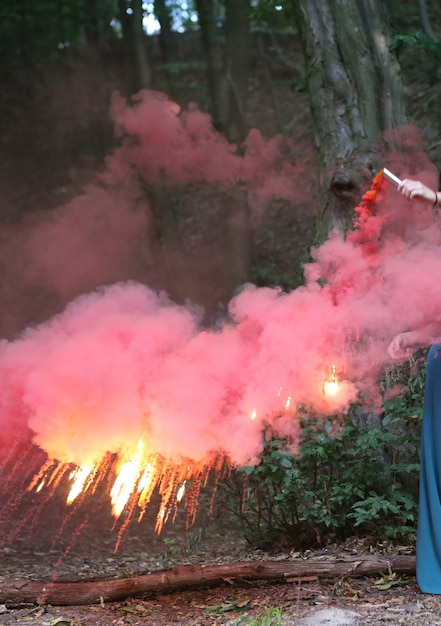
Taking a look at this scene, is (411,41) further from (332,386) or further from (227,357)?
(227,357)

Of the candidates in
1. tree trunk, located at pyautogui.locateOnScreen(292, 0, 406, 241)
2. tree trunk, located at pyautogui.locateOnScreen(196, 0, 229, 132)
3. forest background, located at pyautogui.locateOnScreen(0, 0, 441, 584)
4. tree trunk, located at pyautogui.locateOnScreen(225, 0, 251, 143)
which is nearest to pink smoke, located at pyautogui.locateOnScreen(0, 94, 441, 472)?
forest background, located at pyautogui.locateOnScreen(0, 0, 441, 584)

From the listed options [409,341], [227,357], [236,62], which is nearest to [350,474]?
[227,357]

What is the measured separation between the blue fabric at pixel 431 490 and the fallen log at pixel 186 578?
289 millimetres

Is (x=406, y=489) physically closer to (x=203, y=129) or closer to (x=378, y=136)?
(x=378, y=136)

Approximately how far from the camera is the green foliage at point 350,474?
5344 millimetres

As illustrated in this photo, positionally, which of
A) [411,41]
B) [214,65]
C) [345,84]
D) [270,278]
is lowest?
[345,84]

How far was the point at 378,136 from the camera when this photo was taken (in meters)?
6.13

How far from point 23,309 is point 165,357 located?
8.54 m

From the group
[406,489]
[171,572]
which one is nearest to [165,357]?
[171,572]

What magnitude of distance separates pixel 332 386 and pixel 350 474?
2.51ft

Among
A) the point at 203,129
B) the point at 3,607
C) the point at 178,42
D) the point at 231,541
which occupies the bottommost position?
the point at 3,607

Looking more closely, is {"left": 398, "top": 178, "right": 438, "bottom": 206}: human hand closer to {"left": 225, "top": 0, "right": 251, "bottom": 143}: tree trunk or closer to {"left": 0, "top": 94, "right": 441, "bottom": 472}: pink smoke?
{"left": 0, "top": 94, "right": 441, "bottom": 472}: pink smoke

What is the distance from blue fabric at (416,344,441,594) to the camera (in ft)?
14.1

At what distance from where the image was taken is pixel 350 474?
5477 mm
